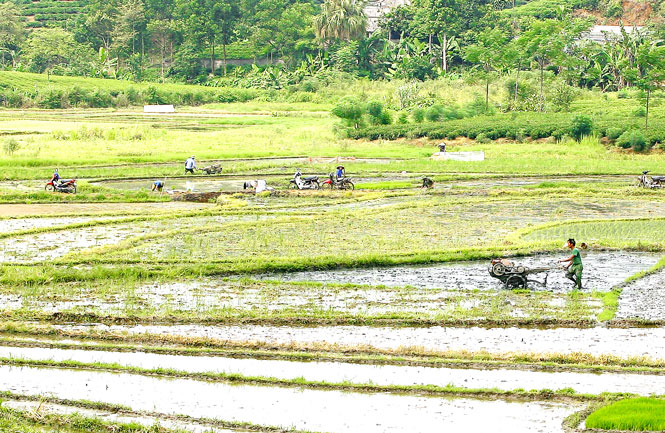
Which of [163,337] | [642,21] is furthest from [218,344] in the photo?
[642,21]

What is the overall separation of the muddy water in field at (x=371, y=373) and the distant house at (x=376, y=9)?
63.2 meters

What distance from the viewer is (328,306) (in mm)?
15617

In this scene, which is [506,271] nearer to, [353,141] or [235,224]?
[235,224]

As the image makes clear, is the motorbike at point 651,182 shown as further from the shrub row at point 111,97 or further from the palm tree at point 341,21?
the palm tree at point 341,21

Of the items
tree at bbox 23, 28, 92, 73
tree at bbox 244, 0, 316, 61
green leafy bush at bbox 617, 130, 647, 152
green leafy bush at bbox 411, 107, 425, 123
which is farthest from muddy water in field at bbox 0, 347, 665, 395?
tree at bbox 23, 28, 92, 73

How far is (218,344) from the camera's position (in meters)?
13.6

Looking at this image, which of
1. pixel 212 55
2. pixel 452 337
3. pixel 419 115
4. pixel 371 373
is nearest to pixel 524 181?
pixel 419 115

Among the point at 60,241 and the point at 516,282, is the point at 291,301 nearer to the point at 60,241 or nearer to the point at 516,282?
the point at 516,282

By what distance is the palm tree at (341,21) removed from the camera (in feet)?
231

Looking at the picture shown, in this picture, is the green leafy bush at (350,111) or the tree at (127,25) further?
the tree at (127,25)

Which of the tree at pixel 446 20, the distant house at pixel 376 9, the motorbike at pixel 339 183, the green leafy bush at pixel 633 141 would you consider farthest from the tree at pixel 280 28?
the motorbike at pixel 339 183

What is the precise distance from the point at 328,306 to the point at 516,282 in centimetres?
365

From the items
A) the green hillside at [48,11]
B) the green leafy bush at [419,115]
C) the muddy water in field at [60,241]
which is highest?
the green hillside at [48,11]

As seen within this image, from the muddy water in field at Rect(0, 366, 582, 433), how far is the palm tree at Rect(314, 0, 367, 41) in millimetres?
60437
